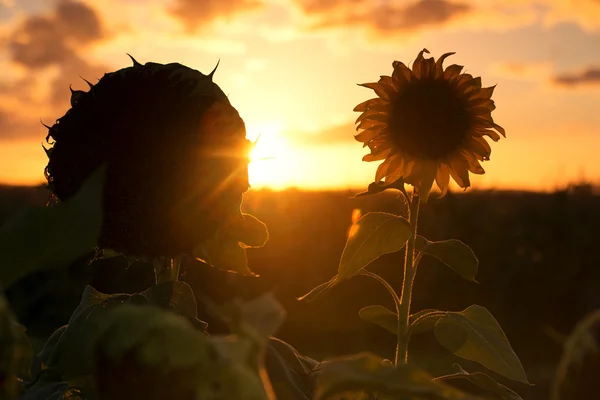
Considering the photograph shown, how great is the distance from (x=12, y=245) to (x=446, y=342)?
993 mm

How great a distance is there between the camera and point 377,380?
1.74ft

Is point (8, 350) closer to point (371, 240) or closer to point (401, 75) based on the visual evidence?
point (371, 240)

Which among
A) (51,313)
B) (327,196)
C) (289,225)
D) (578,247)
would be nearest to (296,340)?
(289,225)

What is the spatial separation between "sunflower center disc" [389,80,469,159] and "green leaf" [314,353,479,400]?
1511 mm

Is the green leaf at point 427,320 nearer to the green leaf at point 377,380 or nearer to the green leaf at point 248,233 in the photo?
the green leaf at point 248,233

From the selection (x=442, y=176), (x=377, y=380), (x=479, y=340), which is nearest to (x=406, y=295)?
(x=479, y=340)

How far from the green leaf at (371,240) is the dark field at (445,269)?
12.4 m

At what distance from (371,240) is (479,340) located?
12.1 inches

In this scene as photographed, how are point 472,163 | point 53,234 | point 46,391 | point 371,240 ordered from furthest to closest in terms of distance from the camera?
point 472,163 < point 371,240 < point 46,391 < point 53,234

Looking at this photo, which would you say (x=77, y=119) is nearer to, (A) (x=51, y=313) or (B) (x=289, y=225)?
(A) (x=51, y=313)

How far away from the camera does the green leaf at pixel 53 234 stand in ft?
1.88

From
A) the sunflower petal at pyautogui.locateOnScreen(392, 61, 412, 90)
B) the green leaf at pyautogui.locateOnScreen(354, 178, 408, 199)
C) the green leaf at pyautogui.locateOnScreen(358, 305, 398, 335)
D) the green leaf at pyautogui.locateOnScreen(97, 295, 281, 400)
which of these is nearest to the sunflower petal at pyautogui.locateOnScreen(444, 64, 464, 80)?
the sunflower petal at pyautogui.locateOnScreen(392, 61, 412, 90)

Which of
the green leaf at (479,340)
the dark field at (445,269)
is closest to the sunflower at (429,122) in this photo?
the green leaf at (479,340)

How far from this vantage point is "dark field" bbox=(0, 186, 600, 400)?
15094 mm
